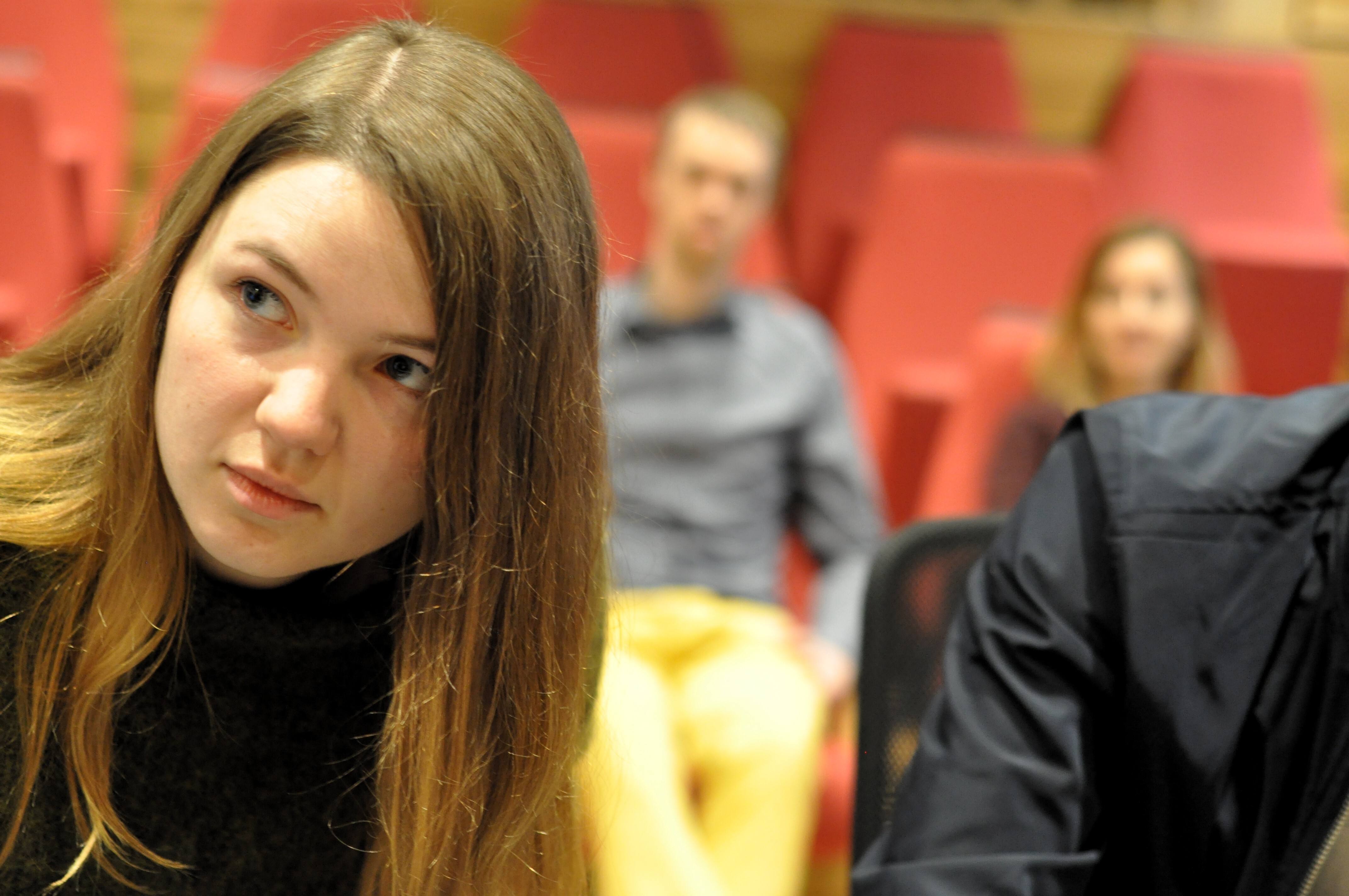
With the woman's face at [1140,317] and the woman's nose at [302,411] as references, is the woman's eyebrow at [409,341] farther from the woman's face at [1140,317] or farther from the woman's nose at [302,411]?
the woman's face at [1140,317]

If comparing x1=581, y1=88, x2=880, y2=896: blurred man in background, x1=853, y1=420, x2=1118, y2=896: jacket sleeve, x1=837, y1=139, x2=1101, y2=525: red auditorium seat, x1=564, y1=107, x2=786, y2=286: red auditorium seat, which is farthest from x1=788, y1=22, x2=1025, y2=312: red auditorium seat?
x1=853, y1=420, x2=1118, y2=896: jacket sleeve

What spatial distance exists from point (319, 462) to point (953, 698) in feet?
0.85

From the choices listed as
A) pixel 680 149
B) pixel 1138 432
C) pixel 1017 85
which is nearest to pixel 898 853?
pixel 1138 432

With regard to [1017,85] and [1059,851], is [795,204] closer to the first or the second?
[1017,85]

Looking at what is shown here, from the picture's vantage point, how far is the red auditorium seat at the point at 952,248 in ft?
5.34

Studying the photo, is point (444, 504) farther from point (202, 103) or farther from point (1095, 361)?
point (1095, 361)

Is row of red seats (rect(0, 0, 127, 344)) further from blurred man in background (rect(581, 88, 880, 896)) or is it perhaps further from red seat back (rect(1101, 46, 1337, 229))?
red seat back (rect(1101, 46, 1337, 229))

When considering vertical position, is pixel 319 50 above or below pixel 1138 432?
above

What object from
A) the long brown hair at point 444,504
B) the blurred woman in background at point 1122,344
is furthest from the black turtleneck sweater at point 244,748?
the blurred woman in background at point 1122,344

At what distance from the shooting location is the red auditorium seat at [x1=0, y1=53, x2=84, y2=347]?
1229mm

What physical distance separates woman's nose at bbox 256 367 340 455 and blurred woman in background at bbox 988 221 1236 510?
3.29 ft

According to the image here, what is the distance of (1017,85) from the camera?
193 cm

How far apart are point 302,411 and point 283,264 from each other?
0.05 metres

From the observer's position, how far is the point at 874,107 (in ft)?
5.94
